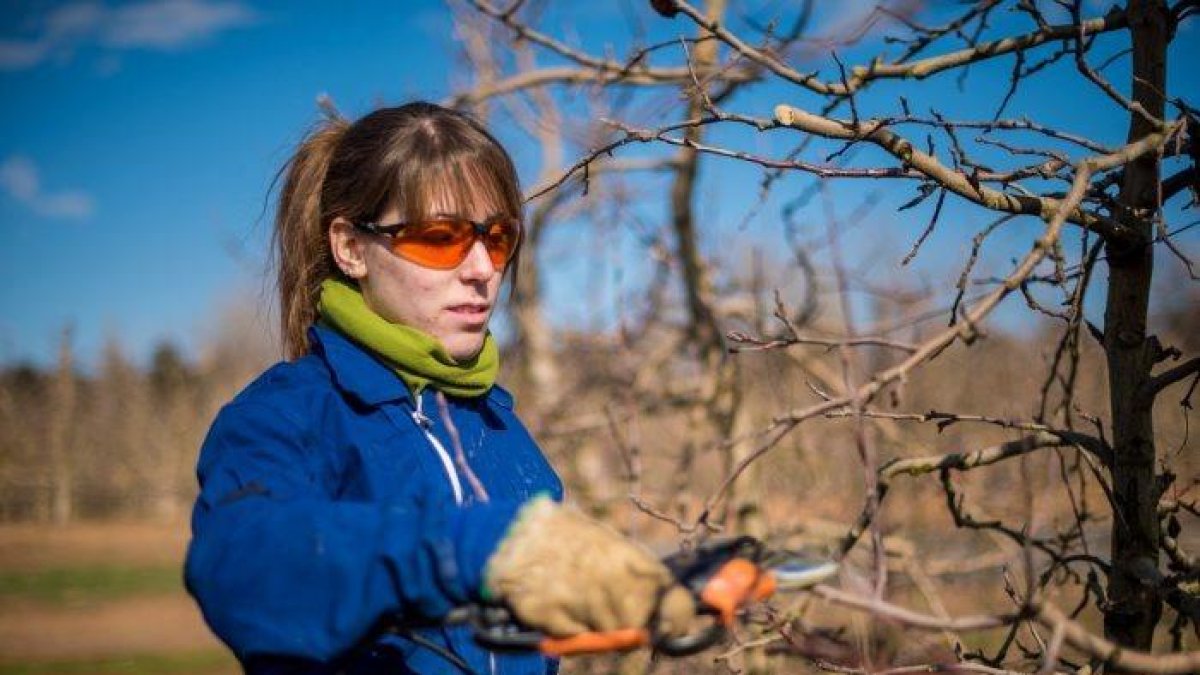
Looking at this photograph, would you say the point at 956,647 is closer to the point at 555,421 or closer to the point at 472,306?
the point at 472,306

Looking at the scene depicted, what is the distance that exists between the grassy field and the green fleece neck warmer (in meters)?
10.7

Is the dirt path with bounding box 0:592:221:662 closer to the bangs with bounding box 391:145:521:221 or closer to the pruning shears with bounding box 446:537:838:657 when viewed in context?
the bangs with bounding box 391:145:521:221

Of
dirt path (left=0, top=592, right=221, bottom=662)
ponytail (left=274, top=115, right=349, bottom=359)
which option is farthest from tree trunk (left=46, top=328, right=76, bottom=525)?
ponytail (left=274, top=115, right=349, bottom=359)

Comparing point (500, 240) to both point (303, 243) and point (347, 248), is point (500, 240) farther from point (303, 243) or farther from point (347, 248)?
point (303, 243)

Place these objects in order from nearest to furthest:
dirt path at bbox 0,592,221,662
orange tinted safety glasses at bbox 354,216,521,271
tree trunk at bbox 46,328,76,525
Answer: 1. orange tinted safety glasses at bbox 354,216,521,271
2. dirt path at bbox 0,592,221,662
3. tree trunk at bbox 46,328,76,525

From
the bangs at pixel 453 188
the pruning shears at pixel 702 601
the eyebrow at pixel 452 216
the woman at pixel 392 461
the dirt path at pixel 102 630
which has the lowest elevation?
the dirt path at pixel 102 630

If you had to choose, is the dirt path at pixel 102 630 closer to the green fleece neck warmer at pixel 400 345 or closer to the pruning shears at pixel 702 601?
the green fleece neck warmer at pixel 400 345

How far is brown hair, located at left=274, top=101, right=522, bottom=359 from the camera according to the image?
181 centimetres

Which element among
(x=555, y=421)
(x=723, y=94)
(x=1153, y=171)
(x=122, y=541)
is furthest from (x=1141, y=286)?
(x=122, y=541)

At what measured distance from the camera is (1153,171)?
5.80 feet

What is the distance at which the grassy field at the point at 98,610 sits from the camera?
11.8 meters

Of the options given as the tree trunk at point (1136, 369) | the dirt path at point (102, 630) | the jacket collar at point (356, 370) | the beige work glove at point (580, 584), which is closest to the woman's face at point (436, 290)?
the jacket collar at point (356, 370)

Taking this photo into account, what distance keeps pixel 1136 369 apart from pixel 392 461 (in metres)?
1.39

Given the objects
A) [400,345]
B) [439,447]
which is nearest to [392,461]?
[439,447]
